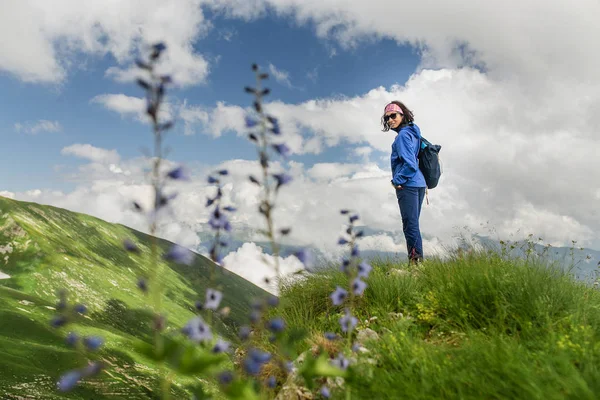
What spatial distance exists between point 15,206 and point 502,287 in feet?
596

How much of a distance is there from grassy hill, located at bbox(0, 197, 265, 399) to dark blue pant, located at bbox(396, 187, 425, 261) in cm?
2894

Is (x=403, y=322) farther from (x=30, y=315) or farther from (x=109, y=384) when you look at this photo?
(x=30, y=315)

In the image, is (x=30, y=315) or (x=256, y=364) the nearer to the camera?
(x=256, y=364)

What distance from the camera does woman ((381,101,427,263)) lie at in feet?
30.5

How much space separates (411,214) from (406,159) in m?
1.23

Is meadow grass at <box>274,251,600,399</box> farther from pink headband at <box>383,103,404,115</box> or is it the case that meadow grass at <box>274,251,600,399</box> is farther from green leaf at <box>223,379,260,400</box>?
pink headband at <box>383,103,404,115</box>

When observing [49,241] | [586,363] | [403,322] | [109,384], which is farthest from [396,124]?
[49,241]

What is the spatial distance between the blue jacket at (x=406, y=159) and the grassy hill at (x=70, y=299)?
2922 cm

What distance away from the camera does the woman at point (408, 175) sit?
9.30m

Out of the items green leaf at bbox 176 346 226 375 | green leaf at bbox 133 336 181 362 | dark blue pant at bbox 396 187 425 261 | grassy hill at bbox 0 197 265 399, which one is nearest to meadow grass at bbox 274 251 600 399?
dark blue pant at bbox 396 187 425 261

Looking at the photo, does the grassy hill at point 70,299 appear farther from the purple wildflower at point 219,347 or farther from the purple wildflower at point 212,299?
the purple wildflower at point 219,347

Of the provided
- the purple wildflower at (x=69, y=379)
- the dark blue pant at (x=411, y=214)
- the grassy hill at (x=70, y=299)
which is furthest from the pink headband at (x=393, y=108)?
the grassy hill at (x=70, y=299)

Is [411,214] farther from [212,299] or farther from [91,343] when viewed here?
[91,343]

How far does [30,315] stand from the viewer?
95812 millimetres
